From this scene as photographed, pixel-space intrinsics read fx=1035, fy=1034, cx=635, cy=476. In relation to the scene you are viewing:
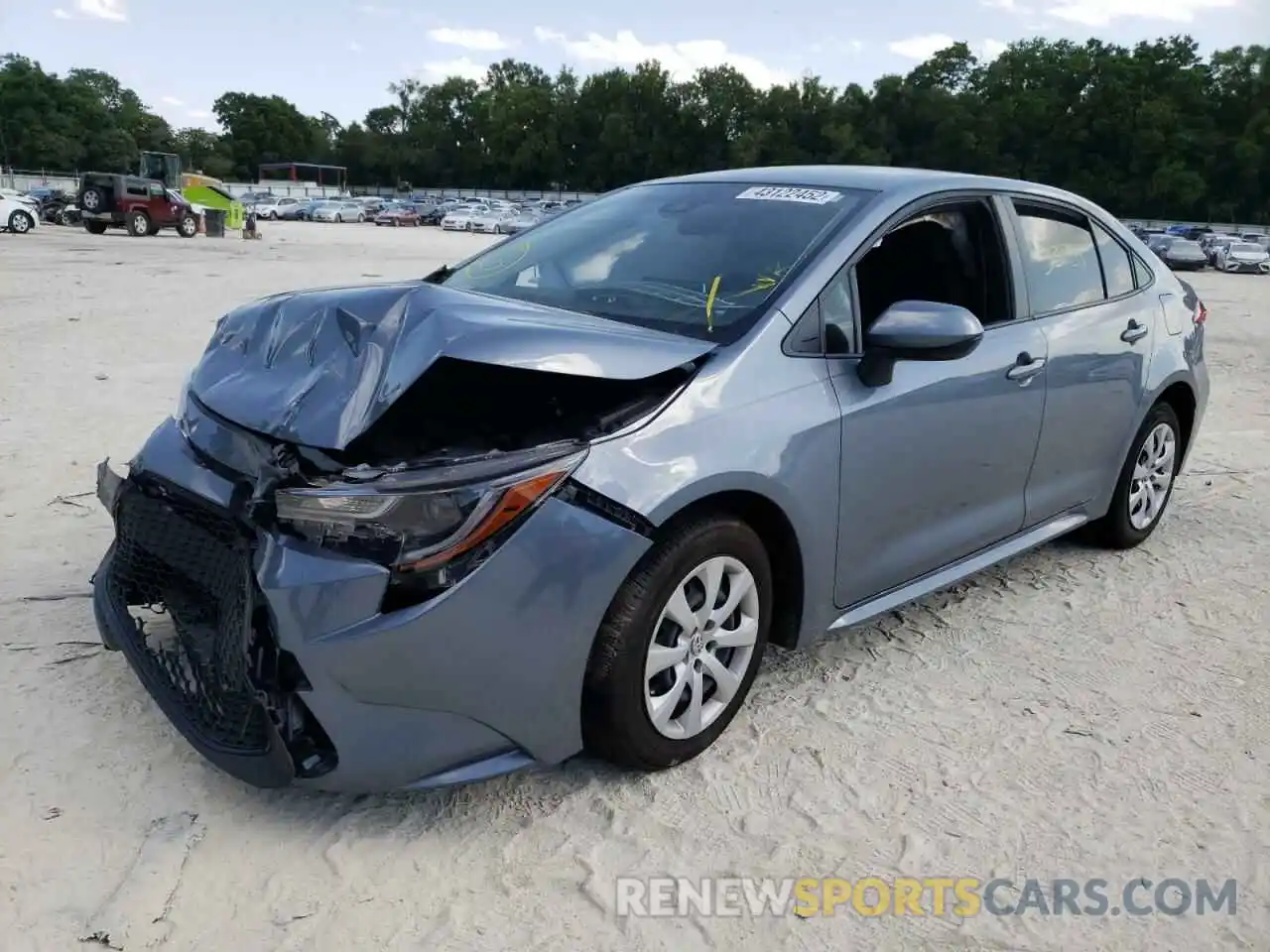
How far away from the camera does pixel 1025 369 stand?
12.3ft

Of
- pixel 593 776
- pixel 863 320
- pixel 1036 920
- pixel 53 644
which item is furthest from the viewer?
pixel 53 644

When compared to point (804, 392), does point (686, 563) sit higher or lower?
lower

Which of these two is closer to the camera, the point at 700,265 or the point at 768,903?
the point at 768,903

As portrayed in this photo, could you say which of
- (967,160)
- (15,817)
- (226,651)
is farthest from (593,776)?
(967,160)

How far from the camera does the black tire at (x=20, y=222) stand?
92.3ft

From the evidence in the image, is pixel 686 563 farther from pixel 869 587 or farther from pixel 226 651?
pixel 226 651

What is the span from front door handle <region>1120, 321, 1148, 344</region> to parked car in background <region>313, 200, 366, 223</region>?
57079 millimetres

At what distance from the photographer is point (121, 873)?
239 cm

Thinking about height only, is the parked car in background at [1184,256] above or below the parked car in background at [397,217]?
above

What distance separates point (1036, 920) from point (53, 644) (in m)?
3.11

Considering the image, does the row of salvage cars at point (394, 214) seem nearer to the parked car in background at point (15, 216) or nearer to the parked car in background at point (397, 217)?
the parked car in background at point (397, 217)

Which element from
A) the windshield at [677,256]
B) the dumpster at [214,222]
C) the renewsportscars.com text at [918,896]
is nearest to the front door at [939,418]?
the windshield at [677,256]

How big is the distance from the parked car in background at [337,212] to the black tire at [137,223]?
27.0 meters

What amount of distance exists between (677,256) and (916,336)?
88cm
